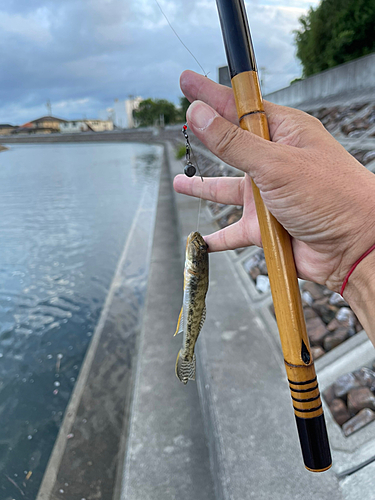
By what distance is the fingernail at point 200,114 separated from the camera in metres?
1.29

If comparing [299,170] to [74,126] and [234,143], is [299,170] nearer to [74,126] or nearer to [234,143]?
[234,143]

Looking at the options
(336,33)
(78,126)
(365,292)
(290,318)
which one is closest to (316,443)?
(290,318)

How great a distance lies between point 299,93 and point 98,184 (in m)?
11.6

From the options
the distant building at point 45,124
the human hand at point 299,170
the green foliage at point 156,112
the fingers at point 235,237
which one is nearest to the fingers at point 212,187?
the fingers at point 235,237

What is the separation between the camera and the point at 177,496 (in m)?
2.50

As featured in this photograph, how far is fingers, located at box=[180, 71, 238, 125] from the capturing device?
4.63ft

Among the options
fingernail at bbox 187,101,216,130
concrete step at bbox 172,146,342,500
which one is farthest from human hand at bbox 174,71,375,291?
concrete step at bbox 172,146,342,500

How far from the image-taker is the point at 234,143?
1247mm

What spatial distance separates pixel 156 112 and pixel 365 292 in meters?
88.0

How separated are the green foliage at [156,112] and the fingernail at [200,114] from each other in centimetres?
7867

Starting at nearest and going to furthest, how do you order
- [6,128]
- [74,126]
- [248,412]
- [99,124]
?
[248,412] → [6,128] → [74,126] → [99,124]

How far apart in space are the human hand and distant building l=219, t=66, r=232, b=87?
0.06 metres

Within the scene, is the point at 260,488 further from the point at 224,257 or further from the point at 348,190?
the point at 224,257

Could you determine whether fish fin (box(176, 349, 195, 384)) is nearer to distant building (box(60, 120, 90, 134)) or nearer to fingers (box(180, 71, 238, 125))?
fingers (box(180, 71, 238, 125))
